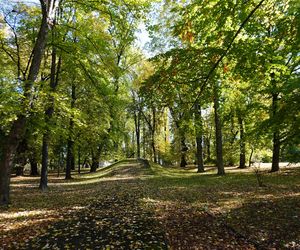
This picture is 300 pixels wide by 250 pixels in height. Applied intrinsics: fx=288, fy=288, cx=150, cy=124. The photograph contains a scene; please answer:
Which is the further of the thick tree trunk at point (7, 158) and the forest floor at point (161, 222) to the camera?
the thick tree trunk at point (7, 158)

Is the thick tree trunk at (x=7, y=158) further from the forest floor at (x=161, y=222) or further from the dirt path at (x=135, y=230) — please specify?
the dirt path at (x=135, y=230)

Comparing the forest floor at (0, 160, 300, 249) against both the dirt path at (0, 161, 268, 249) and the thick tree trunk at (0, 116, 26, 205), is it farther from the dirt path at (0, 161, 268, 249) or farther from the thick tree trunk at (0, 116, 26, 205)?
the thick tree trunk at (0, 116, 26, 205)

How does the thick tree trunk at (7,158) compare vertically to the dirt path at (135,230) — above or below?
above

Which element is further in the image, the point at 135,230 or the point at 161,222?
the point at 161,222

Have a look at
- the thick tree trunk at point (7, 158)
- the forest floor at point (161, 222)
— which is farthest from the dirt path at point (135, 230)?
the thick tree trunk at point (7, 158)

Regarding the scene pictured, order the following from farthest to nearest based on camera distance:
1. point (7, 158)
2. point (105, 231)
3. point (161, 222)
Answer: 1. point (7, 158)
2. point (161, 222)
3. point (105, 231)

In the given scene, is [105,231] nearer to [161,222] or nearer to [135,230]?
[135,230]

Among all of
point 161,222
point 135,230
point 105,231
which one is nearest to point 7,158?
point 105,231

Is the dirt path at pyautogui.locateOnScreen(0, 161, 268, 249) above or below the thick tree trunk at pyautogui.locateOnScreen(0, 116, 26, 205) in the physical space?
below

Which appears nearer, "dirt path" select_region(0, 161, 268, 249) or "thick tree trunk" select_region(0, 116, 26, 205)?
"dirt path" select_region(0, 161, 268, 249)

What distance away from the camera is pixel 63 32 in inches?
556

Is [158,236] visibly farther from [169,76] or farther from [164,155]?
[164,155]

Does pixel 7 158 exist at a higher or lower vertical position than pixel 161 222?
higher

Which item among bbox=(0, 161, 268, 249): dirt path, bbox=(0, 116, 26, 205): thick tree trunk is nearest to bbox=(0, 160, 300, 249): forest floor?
bbox=(0, 161, 268, 249): dirt path
